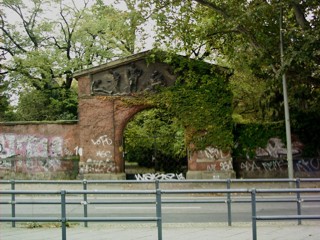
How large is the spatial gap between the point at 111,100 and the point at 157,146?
148 inches

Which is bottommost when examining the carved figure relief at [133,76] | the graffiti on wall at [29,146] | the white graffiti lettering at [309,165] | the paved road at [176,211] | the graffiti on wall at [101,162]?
the paved road at [176,211]

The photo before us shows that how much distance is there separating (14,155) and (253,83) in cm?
1549

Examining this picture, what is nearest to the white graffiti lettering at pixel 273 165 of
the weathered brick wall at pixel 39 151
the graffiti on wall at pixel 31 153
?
the weathered brick wall at pixel 39 151

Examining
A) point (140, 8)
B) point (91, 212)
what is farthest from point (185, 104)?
point (91, 212)

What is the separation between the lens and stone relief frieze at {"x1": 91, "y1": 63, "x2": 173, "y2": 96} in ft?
75.6

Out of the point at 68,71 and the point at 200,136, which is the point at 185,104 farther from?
the point at 68,71

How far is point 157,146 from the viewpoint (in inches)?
957

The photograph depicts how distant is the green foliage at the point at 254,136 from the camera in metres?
22.8

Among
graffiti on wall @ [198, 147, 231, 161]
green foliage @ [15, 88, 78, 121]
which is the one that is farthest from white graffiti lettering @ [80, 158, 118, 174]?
green foliage @ [15, 88, 78, 121]

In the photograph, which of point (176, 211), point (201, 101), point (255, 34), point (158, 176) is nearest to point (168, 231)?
point (176, 211)

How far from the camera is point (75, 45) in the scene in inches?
1534

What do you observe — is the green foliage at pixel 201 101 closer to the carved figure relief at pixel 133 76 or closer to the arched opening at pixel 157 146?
the arched opening at pixel 157 146

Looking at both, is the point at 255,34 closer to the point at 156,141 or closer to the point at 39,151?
the point at 156,141

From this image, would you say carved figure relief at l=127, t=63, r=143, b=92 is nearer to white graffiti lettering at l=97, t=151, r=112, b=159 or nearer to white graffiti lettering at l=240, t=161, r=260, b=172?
white graffiti lettering at l=97, t=151, r=112, b=159
